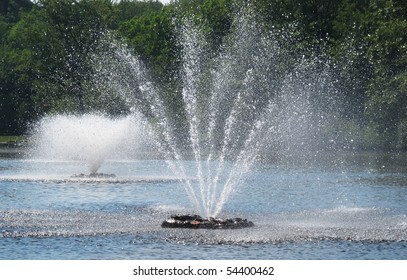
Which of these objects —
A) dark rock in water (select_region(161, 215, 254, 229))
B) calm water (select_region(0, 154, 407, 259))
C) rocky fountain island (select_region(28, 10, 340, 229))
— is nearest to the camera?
calm water (select_region(0, 154, 407, 259))

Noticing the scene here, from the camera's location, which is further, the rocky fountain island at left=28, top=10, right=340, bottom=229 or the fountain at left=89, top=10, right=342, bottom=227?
the fountain at left=89, top=10, right=342, bottom=227

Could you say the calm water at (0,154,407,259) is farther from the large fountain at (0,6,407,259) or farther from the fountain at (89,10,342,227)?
the fountain at (89,10,342,227)

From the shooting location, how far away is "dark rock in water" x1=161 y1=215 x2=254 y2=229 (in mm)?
30422

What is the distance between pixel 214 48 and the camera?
97.0 m

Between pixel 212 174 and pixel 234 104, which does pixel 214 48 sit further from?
pixel 212 174

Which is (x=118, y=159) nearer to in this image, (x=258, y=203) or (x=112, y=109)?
(x=112, y=109)

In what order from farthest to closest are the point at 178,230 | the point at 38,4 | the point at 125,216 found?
1. the point at 38,4
2. the point at 125,216
3. the point at 178,230

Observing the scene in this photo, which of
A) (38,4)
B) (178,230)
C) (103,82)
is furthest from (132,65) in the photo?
(178,230)

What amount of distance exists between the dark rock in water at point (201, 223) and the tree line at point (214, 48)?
45379mm

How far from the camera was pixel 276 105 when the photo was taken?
87812mm

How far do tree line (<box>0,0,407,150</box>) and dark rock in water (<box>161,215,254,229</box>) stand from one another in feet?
149

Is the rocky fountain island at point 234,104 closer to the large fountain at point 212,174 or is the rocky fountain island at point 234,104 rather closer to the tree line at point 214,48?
the large fountain at point 212,174

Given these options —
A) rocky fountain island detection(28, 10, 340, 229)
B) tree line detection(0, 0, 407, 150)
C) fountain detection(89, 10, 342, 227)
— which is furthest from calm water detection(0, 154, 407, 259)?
fountain detection(89, 10, 342, 227)

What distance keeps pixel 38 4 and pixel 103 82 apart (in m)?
21.9
